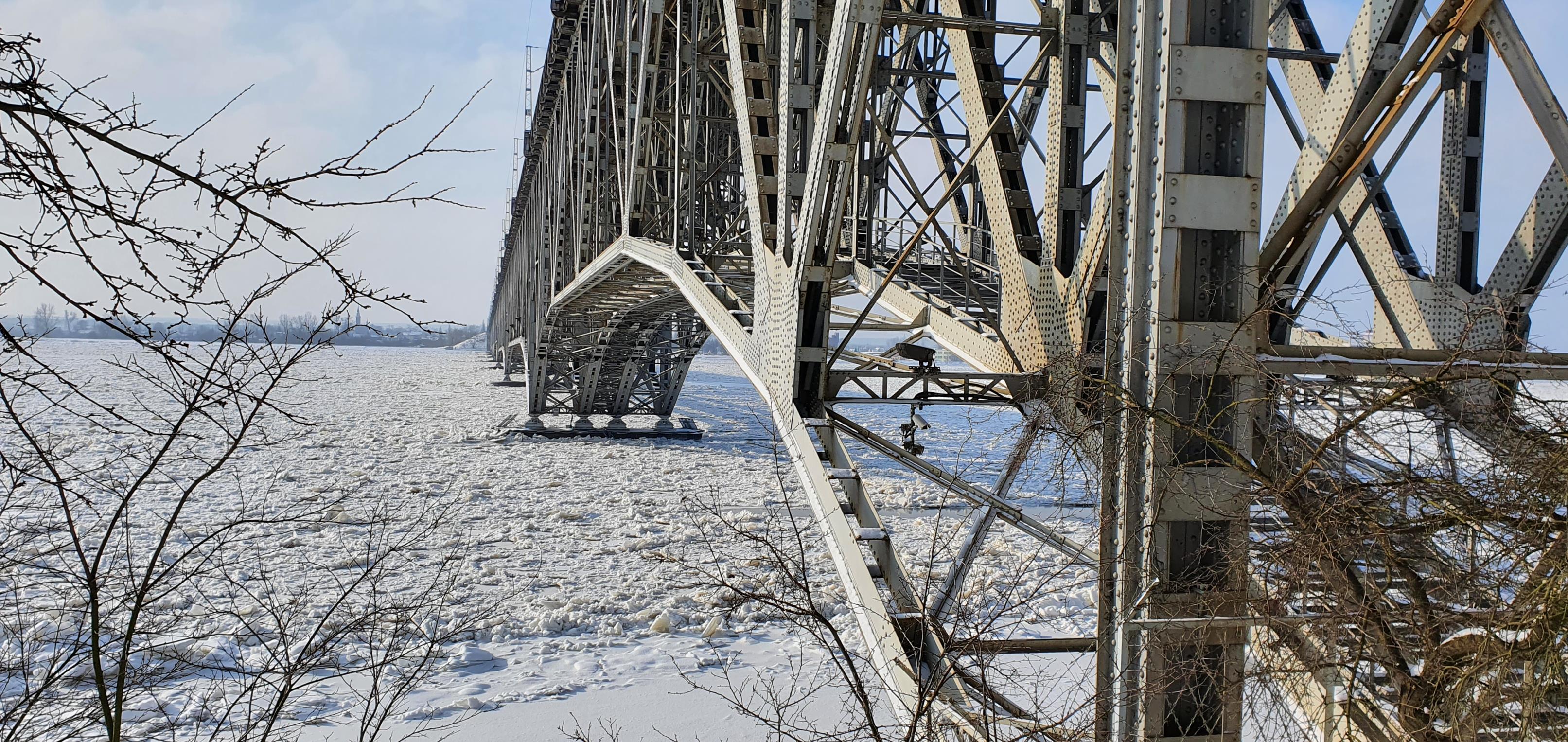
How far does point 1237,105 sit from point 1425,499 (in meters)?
1.59

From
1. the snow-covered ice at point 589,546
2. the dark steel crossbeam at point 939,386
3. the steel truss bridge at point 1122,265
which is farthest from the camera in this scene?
the snow-covered ice at point 589,546

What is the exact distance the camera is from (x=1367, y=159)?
13.6ft

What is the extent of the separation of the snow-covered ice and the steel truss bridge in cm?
49

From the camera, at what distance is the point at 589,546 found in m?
14.1

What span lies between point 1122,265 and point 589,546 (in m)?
10.8

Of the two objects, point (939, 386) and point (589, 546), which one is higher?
point (939, 386)

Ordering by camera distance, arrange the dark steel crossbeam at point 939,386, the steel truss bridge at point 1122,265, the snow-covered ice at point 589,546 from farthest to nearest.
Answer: the snow-covered ice at point 589,546, the dark steel crossbeam at point 939,386, the steel truss bridge at point 1122,265

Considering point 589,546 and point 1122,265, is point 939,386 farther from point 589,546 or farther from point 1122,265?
point 589,546

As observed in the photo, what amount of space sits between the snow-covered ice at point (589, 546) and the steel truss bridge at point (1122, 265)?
494 millimetres

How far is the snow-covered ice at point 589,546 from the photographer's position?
834 centimetres

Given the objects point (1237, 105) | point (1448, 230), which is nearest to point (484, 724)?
point (1237, 105)

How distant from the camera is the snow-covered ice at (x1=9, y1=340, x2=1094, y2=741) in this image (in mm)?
8336

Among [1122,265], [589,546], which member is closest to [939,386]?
[1122,265]

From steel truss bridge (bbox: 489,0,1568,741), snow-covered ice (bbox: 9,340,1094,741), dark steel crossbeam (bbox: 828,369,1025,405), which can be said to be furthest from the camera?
snow-covered ice (bbox: 9,340,1094,741)
